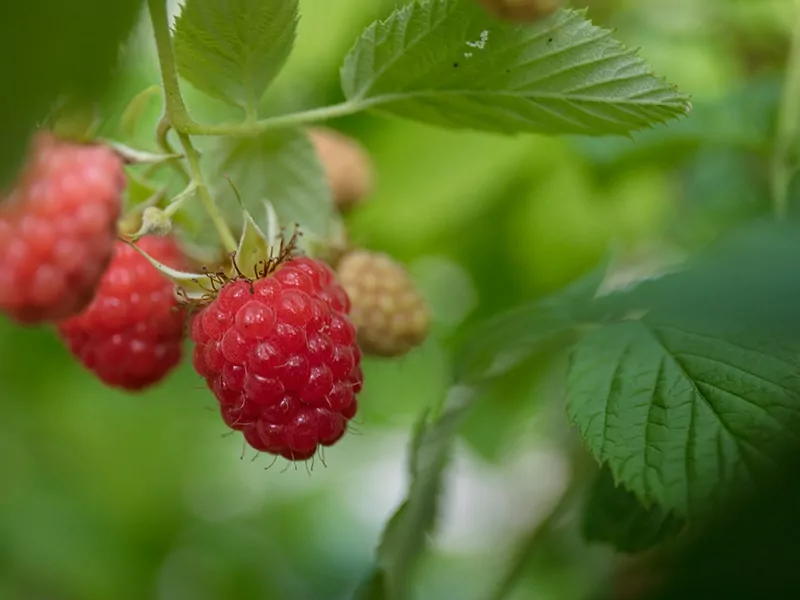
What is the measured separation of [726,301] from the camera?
655 millimetres

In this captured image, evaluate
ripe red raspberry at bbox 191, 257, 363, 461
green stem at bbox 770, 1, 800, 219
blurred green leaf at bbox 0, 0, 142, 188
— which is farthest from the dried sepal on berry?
green stem at bbox 770, 1, 800, 219

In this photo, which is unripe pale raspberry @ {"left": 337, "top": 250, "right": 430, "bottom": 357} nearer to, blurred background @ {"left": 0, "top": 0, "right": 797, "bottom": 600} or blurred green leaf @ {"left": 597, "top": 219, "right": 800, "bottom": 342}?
blurred background @ {"left": 0, "top": 0, "right": 797, "bottom": 600}

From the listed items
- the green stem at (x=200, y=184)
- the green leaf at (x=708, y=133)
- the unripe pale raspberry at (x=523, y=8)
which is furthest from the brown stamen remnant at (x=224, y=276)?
the green leaf at (x=708, y=133)

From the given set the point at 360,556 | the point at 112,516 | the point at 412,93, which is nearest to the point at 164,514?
the point at 112,516

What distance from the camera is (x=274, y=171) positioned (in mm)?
1092

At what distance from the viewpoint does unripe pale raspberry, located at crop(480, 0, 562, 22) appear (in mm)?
792

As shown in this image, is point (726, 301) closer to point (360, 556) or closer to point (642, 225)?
point (642, 225)

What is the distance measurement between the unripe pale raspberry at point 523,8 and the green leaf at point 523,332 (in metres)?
0.38

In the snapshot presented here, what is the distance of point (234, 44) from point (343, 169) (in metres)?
0.53

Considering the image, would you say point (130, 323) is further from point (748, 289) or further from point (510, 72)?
point (748, 289)

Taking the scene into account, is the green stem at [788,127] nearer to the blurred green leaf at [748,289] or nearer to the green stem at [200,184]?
the blurred green leaf at [748,289]

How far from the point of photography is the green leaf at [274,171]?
1084mm

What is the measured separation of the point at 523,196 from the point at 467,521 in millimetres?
1544

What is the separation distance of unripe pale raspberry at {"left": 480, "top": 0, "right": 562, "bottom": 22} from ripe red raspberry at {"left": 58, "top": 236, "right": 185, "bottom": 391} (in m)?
0.43
